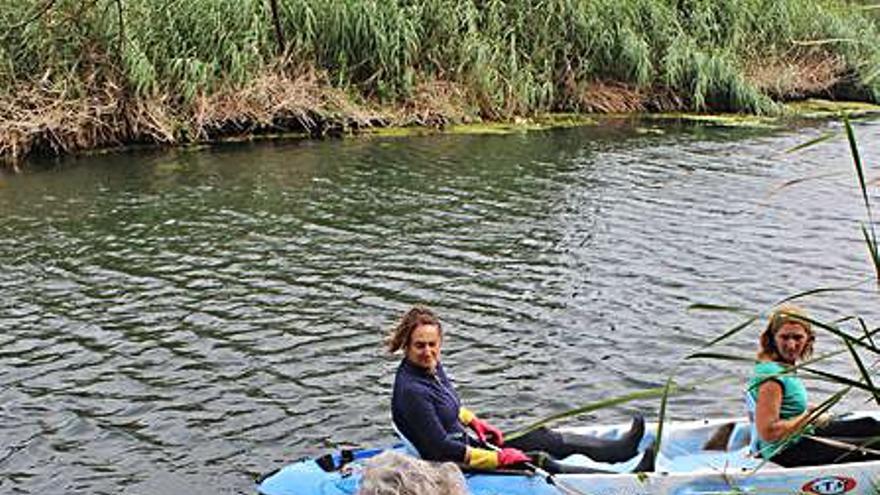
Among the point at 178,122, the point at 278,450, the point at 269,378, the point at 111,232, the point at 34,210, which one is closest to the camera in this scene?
the point at 278,450

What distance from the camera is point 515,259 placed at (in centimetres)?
1143

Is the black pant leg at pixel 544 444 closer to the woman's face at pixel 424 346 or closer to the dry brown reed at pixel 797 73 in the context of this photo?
the woman's face at pixel 424 346

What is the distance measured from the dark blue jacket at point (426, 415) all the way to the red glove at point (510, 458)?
19cm

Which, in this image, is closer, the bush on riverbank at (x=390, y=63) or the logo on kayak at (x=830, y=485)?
the logo on kayak at (x=830, y=485)

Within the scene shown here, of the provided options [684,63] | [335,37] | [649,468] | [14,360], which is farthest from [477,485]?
[684,63]

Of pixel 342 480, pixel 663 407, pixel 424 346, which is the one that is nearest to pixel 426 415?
pixel 424 346

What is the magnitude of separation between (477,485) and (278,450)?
1.84 m

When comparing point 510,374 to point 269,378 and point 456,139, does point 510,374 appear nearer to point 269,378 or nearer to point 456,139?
point 269,378

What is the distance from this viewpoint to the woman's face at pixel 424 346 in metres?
5.71

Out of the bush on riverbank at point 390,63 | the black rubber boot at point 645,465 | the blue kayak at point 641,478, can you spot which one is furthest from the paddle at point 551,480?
the bush on riverbank at point 390,63

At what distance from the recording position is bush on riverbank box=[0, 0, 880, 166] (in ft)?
55.7

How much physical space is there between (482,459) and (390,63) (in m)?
14.3

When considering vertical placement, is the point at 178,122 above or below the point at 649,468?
above

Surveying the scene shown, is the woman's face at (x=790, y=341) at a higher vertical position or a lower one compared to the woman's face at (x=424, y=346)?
higher
